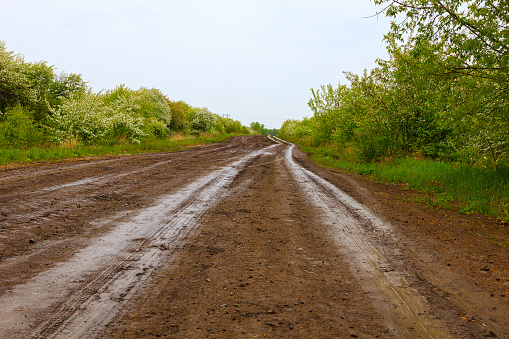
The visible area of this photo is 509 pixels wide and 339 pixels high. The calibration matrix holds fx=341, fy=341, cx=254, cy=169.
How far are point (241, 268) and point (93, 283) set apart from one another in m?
1.48

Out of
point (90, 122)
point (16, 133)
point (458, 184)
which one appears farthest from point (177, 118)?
point (458, 184)

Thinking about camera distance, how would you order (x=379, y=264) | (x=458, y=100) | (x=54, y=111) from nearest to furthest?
(x=379, y=264) < (x=458, y=100) < (x=54, y=111)

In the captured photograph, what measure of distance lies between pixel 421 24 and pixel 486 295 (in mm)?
6609

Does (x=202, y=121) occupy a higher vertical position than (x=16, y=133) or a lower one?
higher

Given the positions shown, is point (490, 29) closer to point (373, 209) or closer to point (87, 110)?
A: point (373, 209)

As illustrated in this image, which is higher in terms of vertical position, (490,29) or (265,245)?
(490,29)

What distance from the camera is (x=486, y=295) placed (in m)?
3.31

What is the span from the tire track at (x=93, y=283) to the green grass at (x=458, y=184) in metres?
6.11

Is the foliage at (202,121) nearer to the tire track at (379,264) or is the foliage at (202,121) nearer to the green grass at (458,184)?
the green grass at (458,184)

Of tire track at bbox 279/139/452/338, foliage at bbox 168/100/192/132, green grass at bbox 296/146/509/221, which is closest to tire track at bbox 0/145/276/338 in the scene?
tire track at bbox 279/139/452/338

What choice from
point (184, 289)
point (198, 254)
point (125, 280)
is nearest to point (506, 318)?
point (184, 289)

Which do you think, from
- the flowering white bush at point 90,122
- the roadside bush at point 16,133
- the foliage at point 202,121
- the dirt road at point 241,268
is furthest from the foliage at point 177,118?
the dirt road at point 241,268

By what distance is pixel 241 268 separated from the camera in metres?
3.75

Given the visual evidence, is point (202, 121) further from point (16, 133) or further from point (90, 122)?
point (16, 133)
